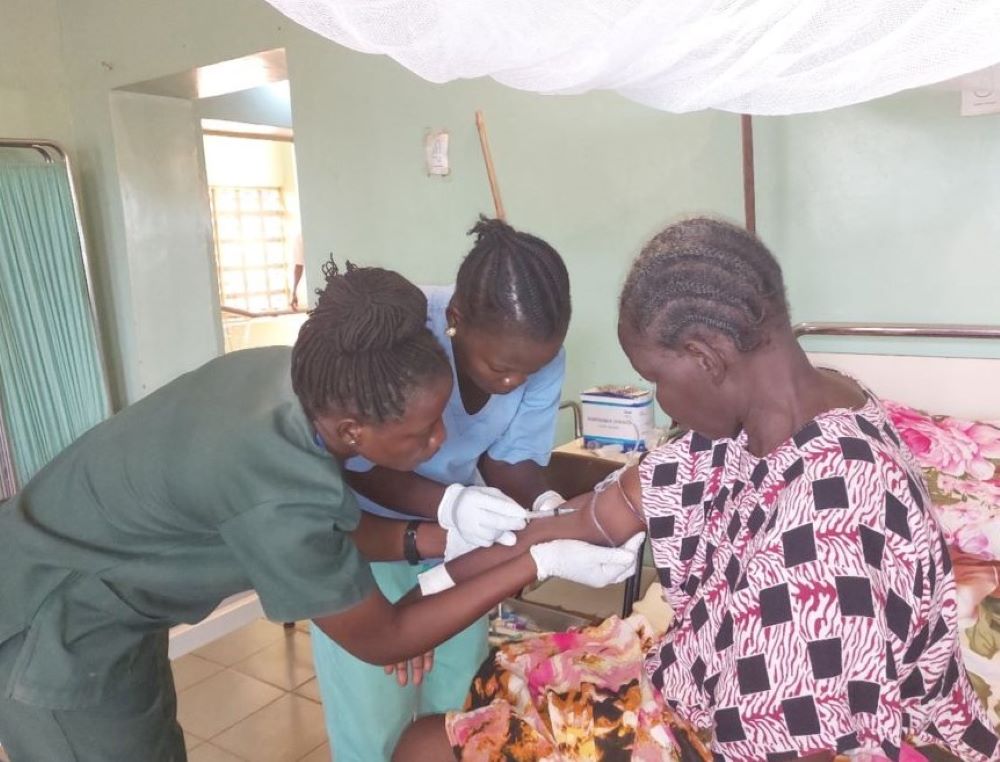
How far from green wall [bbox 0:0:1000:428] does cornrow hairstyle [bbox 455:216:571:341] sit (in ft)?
3.44

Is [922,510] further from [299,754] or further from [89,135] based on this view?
[89,135]

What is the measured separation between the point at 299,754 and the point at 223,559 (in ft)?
4.31

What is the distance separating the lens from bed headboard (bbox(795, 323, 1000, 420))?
5.80 ft

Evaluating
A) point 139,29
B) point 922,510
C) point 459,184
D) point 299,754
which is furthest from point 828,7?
point 139,29

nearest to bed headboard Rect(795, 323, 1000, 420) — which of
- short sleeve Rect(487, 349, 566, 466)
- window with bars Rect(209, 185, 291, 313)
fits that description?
short sleeve Rect(487, 349, 566, 466)

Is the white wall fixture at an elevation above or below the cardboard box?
above

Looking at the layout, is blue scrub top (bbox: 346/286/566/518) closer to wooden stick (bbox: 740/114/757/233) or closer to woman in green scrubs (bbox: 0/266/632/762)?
woman in green scrubs (bbox: 0/266/632/762)

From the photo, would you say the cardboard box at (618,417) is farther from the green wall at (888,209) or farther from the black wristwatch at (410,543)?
the black wristwatch at (410,543)

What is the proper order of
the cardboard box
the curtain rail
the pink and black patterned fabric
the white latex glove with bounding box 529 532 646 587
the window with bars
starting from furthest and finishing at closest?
1. the window with bars
2. the cardboard box
3. the curtain rail
4. the white latex glove with bounding box 529 532 646 587
5. the pink and black patterned fabric

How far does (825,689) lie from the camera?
831mm

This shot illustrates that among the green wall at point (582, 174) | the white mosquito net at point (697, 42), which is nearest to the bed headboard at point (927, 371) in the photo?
the green wall at point (582, 174)

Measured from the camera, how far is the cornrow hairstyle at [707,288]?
3.02 ft

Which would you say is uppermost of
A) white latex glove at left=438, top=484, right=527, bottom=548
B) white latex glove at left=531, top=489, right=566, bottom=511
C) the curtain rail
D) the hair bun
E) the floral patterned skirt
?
the hair bun

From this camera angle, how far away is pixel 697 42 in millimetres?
1012
